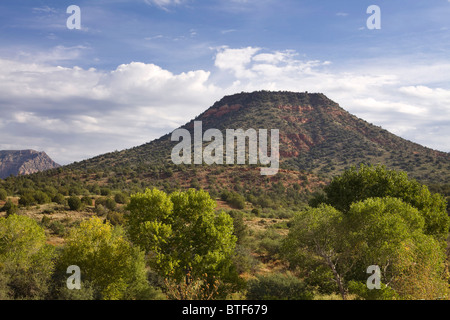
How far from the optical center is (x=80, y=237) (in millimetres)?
19172

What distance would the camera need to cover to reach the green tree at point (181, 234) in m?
18.0

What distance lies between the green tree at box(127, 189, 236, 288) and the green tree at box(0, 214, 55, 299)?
17.4 ft

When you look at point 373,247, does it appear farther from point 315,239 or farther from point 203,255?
point 203,255

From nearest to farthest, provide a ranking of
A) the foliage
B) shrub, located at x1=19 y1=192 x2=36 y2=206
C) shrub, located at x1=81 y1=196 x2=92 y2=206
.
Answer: the foliage, shrub, located at x1=19 y1=192 x2=36 y2=206, shrub, located at x1=81 y1=196 x2=92 y2=206

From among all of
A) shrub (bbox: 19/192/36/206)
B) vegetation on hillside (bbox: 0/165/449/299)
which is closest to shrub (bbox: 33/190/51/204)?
shrub (bbox: 19/192/36/206)

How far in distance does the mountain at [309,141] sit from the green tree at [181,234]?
6129cm

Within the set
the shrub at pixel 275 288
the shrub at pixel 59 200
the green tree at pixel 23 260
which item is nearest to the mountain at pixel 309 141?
the shrub at pixel 59 200

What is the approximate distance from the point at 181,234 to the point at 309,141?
346 feet

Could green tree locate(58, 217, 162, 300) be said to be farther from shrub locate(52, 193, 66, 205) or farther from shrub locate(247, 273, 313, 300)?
shrub locate(52, 193, 66, 205)

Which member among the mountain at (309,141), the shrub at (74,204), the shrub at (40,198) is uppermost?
the mountain at (309,141)

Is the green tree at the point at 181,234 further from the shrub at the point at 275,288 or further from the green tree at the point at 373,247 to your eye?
the green tree at the point at 373,247

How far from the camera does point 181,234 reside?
62.5ft

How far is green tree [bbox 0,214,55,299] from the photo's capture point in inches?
667
